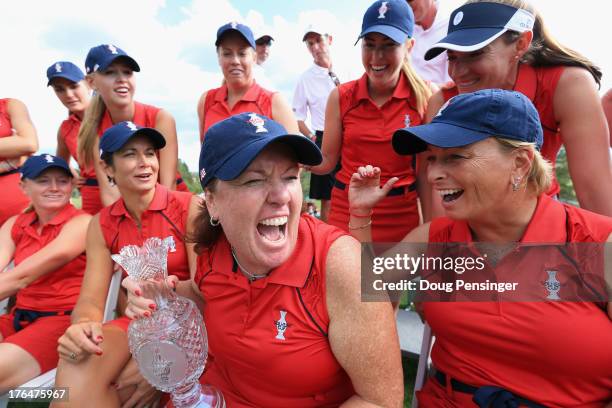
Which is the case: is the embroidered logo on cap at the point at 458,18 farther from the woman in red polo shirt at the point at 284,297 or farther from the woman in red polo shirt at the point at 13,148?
the woman in red polo shirt at the point at 13,148

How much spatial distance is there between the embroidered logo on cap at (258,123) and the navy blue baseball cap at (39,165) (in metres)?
2.44

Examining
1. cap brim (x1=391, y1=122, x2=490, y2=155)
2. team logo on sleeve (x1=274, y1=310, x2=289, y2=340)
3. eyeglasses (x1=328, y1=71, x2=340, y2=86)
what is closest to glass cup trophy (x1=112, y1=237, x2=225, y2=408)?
team logo on sleeve (x1=274, y1=310, x2=289, y2=340)

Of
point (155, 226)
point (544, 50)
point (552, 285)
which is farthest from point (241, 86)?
point (552, 285)

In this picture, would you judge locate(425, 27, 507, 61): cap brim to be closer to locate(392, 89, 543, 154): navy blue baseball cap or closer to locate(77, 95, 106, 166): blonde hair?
locate(392, 89, 543, 154): navy blue baseball cap

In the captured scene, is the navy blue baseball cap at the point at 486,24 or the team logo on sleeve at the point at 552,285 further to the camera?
the navy blue baseball cap at the point at 486,24

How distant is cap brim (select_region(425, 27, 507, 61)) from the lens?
71.5 inches

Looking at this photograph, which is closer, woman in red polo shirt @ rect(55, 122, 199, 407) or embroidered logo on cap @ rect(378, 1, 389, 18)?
woman in red polo shirt @ rect(55, 122, 199, 407)

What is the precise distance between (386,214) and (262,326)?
1.44 m

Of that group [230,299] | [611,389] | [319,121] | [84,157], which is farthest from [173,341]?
[319,121]

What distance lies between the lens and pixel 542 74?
191 cm

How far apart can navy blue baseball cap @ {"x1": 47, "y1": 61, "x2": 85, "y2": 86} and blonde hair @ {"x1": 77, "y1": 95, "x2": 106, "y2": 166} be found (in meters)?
0.92

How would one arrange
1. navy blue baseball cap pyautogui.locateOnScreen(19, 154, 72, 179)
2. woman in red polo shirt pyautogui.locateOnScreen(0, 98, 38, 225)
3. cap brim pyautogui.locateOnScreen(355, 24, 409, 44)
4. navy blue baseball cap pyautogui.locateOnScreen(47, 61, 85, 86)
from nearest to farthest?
1. cap brim pyautogui.locateOnScreen(355, 24, 409, 44)
2. navy blue baseball cap pyautogui.locateOnScreen(19, 154, 72, 179)
3. woman in red polo shirt pyautogui.locateOnScreen(0, 98, 38, 225)
4. navy blue baseball cap pyautogui.locateOnScreen(47, 61, 85, 86)

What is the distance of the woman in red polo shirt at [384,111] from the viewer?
2.51 meters

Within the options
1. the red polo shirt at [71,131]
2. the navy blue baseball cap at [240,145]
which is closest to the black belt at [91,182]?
the red polo shirt at [71,131]
